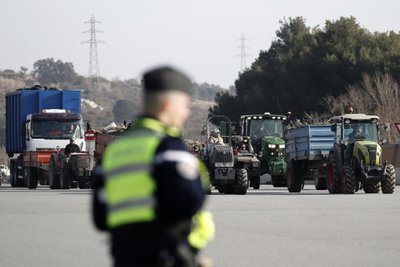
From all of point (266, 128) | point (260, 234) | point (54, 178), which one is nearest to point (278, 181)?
point (266, 128)

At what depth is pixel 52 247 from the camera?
693 inches

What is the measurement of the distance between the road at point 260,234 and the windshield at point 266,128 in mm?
15113

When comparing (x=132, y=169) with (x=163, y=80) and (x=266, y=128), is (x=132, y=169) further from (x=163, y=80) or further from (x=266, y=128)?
(x=266, y=128)

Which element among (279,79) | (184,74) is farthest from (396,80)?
(184,74)

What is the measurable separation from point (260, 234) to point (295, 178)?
19.9m

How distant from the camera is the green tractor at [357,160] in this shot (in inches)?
1389

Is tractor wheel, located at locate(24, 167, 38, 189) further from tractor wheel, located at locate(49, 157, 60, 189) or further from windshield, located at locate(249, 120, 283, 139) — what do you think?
windshield, located at locate(249, 120, 283, 139)

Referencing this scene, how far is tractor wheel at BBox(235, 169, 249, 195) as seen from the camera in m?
36.9

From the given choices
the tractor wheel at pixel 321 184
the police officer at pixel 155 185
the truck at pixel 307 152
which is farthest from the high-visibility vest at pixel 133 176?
the tractor wheel at pixel 321 184

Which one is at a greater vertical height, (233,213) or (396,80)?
(396,80)

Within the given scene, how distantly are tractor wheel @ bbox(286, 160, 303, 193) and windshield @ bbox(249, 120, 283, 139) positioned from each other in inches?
244

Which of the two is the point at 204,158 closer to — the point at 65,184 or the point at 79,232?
the point at 65,184

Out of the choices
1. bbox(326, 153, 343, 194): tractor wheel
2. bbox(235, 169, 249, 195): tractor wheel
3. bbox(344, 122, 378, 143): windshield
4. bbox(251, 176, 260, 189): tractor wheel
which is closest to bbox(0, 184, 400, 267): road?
bbox(326, 153, 343, 194): tractor wheel

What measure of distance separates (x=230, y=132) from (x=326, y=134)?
4.48 m
